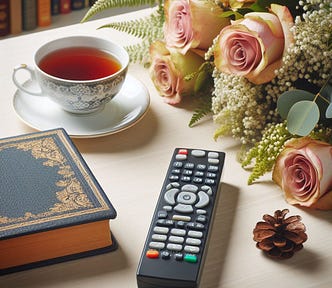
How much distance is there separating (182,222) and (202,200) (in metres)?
0.04

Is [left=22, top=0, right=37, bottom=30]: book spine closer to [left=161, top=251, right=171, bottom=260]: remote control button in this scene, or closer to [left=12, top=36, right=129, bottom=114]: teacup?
[left=12, top=36, right=129, bottom=114]: teacup

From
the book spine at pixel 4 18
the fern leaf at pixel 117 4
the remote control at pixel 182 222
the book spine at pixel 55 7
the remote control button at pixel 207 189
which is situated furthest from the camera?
the book spine at pixel 55 7

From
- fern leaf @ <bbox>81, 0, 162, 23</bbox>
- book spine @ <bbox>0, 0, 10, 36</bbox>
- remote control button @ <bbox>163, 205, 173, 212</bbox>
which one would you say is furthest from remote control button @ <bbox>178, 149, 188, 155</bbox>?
book spine @ <bbox>0, 0, 10, 36</bbox>

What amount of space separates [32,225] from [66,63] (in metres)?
0.34

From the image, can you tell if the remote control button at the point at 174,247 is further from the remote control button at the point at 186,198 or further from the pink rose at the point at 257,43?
the pink rose at the point at 257,43

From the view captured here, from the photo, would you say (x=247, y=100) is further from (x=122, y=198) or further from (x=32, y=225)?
(x=32, y=225)

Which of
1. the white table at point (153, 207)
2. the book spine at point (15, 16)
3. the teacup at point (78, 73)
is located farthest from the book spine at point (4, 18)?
the teacup at point (78, 73)

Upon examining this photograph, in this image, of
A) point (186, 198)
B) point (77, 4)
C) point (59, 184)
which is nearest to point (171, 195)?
point (186, 198)

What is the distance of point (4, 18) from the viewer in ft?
6.97

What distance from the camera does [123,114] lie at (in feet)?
3.26

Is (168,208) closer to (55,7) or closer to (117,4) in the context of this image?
(117,4)

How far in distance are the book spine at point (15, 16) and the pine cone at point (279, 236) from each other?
1530 mm

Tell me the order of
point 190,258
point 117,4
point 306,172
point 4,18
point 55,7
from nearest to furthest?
1. point 190,258
2. point 306,172
3. point 117,4
4. point 4,18
5. point 55,7

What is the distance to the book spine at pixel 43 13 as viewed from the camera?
2.17 m
